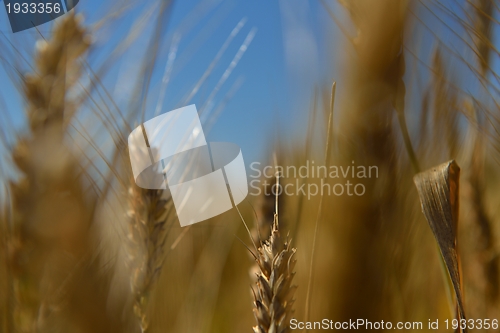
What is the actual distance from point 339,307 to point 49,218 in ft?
1.61

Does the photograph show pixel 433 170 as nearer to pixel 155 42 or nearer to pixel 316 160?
pixel 316 160

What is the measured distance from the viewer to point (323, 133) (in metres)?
0.68

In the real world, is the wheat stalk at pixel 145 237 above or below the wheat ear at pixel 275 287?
above

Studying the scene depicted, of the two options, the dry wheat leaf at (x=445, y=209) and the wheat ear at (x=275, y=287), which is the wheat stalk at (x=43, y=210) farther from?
the dry wheat leaf at (x=445, y=209)

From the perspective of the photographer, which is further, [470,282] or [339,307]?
[470,282]

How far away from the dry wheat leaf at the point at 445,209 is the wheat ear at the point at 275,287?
0.18 meters

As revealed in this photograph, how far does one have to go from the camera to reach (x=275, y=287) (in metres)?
0.41

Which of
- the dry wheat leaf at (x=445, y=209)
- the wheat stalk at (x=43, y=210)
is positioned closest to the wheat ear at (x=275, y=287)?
the dry wheat leaf at (x=445, y=209)

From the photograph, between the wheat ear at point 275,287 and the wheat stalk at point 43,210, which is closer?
the wheat ear at point 275,287

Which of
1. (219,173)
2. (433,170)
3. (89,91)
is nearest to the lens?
(433,170)

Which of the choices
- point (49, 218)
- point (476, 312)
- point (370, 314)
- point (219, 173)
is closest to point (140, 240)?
point (49, 218)

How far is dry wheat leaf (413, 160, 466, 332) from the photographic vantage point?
395mm

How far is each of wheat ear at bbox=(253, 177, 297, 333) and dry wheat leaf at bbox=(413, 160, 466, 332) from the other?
182mm

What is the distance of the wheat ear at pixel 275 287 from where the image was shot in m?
0.40
